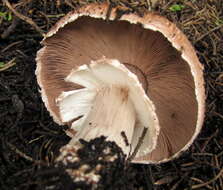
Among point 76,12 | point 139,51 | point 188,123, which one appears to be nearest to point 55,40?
point 76,12

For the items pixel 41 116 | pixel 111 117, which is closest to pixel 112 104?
pixel 111 117

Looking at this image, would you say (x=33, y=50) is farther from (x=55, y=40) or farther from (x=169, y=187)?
(x=169, y=187)

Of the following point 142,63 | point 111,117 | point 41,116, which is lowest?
point 41,116

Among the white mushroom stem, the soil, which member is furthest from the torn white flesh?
the soil

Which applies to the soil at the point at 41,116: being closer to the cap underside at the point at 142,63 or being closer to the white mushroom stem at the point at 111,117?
the cap underside at the point at 142,63

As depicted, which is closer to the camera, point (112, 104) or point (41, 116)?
point (112, 104)

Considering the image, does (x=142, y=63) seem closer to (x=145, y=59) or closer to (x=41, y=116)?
(x=145, y=59)

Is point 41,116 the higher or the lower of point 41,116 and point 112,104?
the lower
